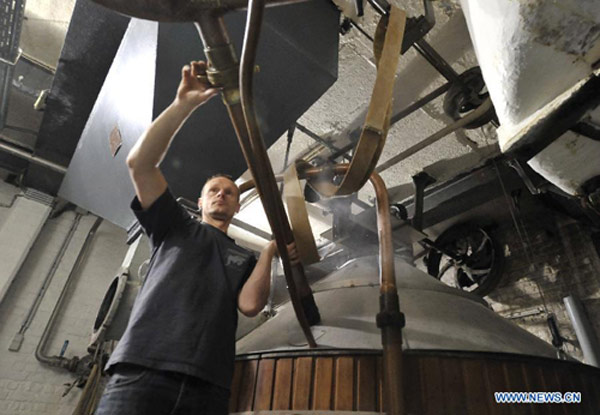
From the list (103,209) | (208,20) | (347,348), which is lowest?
(347,348)

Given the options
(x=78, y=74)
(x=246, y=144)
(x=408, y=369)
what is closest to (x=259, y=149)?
(x=246, y=144)

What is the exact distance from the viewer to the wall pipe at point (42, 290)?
4.30 metres

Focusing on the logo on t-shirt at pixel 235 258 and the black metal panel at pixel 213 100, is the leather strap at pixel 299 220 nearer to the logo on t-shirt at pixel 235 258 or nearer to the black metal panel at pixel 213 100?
the logo on t-shirt at pixel 235 258

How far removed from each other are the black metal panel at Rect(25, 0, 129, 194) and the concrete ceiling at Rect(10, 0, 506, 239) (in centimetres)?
94

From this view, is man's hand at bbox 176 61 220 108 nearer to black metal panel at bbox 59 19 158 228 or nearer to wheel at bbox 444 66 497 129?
black metal panel at bbox 59 19 158 228

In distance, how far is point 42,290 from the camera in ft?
15.3

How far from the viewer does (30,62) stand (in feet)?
13.8

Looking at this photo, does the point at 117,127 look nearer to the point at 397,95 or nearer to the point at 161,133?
the point at 161,133

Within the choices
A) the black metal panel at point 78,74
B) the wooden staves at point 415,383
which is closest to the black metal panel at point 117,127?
the black metal panel at point 78,74

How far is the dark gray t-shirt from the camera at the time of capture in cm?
111

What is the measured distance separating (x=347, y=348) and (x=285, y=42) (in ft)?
5.40

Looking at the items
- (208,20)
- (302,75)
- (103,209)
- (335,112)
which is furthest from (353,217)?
(208,20)

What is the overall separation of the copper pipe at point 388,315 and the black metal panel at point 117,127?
100 centimetres

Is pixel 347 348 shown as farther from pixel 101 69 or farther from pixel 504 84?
pixel 101 69
